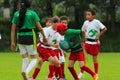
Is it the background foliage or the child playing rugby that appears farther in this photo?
the background foliage

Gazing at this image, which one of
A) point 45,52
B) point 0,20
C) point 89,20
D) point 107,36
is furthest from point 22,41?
point 0,20

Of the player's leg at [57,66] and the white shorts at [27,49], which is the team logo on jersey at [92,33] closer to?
the player's leg at [57,66]

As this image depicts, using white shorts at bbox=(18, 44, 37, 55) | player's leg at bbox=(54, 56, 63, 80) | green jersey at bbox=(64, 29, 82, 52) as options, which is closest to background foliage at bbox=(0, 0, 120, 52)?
green jersey at bbox=(64, 29, 82, 52)

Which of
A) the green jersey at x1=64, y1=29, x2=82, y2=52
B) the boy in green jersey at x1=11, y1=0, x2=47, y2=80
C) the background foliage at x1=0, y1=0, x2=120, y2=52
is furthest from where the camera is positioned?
the background foliage at x1=0, y1=0, x2=120, y2=52

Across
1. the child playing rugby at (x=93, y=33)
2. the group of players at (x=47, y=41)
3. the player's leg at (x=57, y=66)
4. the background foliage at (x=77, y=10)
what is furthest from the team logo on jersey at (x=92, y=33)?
the background foliage at (x=77, y=10)

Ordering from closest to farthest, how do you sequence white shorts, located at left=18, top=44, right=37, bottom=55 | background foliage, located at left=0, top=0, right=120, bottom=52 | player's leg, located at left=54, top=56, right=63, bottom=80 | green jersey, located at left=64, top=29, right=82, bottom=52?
white shorts, located at left=18, top=44, right=37, bottom=55 < player's leg, located at left=54, top=56, right=63, bottom=80 < green jersey, located at left=64, top=29, right=82, bottom=52 < background foliage, located at left=0, top=0, right=120, bottom=52

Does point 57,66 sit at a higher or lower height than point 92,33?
lower

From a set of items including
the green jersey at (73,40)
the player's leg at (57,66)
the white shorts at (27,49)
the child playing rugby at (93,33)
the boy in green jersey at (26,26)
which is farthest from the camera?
the child playing rugby at (93,33)

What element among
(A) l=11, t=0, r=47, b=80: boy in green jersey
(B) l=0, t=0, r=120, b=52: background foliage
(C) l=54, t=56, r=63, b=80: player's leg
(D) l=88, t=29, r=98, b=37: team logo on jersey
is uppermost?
(A) l=11, t=0, r=47, b=80: boy in green jersey

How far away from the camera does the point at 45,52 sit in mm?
12773

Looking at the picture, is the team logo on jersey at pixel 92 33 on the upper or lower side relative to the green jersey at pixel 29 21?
lower

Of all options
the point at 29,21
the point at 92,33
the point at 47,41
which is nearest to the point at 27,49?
the point at 47,41

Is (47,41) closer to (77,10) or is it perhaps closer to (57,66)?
(57,66)

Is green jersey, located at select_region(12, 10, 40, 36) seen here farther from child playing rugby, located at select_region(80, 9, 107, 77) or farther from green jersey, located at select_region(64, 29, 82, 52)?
child playing rugby, located at select_region(80, 9, 107, 77)
